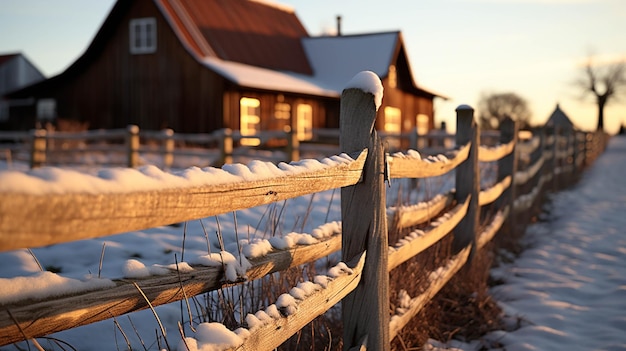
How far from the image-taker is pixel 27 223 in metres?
1.05

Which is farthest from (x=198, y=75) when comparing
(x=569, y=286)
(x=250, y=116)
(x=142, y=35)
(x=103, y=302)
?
(x=103, y=302)

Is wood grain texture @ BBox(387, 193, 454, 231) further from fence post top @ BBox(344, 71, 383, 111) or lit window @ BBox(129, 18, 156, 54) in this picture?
lit window @ BBox(129, 18, 156, 54)

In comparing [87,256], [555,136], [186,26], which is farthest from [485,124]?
[87,256]

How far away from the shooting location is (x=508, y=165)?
7039 millimetres

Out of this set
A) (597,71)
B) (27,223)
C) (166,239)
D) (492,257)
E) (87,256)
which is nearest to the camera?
(27,223)

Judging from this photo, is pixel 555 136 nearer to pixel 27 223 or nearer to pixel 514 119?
pixel 514 119

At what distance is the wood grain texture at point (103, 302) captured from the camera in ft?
4.38

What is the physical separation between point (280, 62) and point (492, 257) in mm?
19818

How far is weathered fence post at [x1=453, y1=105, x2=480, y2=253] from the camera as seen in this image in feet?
16.3

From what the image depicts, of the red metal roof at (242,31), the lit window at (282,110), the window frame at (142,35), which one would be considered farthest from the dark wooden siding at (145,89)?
the lit window at (282,110)

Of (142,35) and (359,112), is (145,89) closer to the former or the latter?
(142,35)

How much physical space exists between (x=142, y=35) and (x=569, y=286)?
19218 millimetres

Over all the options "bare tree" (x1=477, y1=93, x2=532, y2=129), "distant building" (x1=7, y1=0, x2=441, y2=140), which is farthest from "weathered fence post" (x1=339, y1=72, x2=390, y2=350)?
"bare tree" (x1=477, y1=93, x2=532, y2=129)

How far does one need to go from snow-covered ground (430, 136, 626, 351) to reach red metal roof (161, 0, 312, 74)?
1522cm
